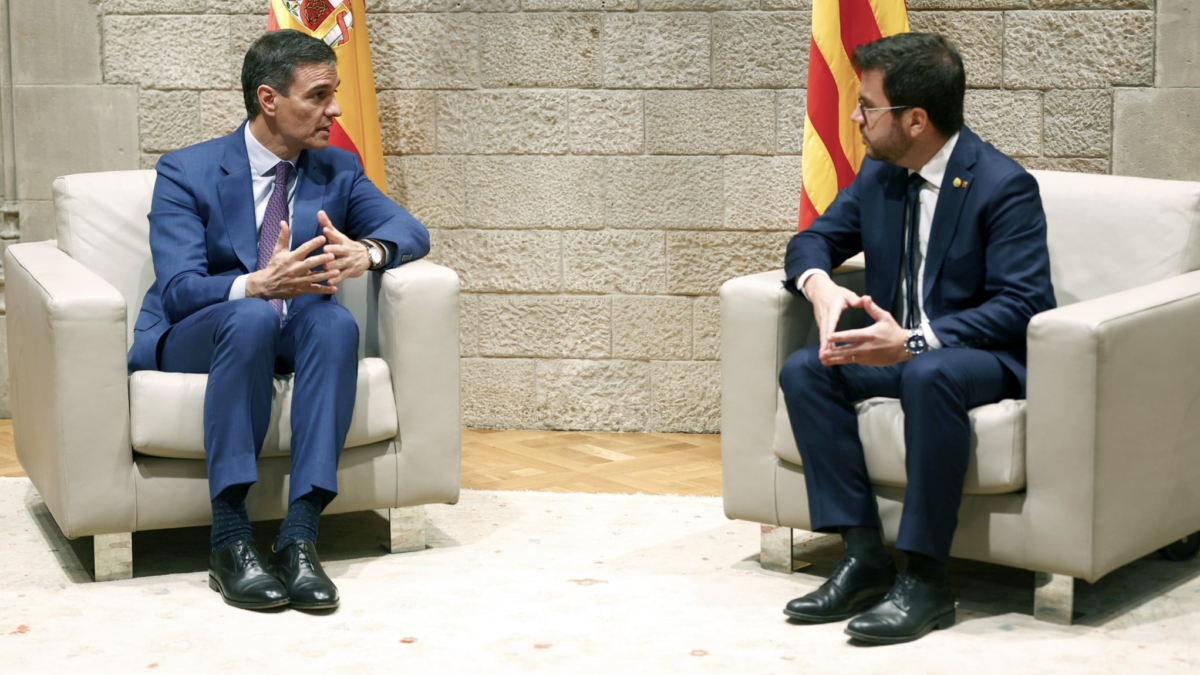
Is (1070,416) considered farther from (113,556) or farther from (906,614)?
(113,556)

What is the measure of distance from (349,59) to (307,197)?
1076mm

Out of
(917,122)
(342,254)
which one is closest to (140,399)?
(342,254)

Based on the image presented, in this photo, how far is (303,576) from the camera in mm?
2820

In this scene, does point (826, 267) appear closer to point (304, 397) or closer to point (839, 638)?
point (839, 638)

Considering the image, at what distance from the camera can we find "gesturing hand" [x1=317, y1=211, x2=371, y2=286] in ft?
10.1

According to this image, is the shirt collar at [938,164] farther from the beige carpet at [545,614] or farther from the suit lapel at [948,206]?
the beige carpet at [545,614]

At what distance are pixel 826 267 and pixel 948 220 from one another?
280 mm

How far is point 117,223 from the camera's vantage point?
11.4 ft

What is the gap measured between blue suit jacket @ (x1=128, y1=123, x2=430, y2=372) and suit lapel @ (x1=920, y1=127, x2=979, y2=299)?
3.97ft

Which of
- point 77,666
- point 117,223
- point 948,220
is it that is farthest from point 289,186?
point 948,220

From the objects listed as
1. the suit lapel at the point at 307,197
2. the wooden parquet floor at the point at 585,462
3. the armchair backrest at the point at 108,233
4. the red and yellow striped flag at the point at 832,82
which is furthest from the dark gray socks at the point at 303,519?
the red and yellow striped flag at the point at 832,82

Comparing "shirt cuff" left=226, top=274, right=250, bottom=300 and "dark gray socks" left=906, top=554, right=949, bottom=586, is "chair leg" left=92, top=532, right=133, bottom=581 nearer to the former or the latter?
"shirt cuff" left=226, top=274, right=250, bottom=300

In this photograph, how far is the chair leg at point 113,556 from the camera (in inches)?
119

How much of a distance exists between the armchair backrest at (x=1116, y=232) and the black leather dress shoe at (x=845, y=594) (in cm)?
85
